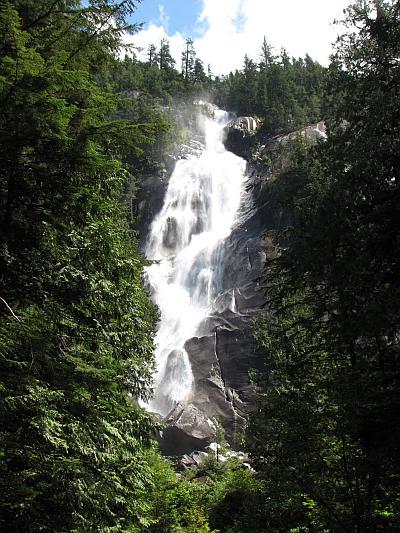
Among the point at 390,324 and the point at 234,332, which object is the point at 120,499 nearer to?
the point at 390,324

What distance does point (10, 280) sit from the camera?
684 cm

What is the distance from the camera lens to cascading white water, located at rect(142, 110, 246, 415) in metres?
31.9

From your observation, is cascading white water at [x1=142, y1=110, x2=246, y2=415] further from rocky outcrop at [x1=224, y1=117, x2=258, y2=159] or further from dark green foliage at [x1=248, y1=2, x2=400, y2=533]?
dark green foliage at [x1=248, y1=2, x2=400, y2=533]

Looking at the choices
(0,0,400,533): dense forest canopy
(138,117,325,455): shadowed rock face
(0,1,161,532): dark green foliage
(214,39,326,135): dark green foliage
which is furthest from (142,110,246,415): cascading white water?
(0,1,161,532): dark green foliage

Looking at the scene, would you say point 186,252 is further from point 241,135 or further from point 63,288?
point 63,288

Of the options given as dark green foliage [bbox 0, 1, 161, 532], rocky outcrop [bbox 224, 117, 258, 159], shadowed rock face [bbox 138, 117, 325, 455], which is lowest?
dark green foliage [bbox 0, 1, 161, 532]

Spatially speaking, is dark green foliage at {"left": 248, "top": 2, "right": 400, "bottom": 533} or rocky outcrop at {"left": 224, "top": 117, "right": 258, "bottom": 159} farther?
rocky outcrop at {"left": 224, "top": 117, "right": 258, "bottom": 159}

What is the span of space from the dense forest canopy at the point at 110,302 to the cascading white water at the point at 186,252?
2227 centimetres

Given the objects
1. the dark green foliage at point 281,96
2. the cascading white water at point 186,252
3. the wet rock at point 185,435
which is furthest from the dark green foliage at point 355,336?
the dark green foliage at point 281,96

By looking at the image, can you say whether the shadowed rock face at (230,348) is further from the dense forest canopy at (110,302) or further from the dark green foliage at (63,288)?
the dark green foliage at (63,288)

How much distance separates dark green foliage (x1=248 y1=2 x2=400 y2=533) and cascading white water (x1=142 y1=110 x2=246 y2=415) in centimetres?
2263

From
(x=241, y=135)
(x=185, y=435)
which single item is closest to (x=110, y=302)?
(x=185, y=435)

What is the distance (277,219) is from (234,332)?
44.7 ft

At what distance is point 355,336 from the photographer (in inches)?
282
